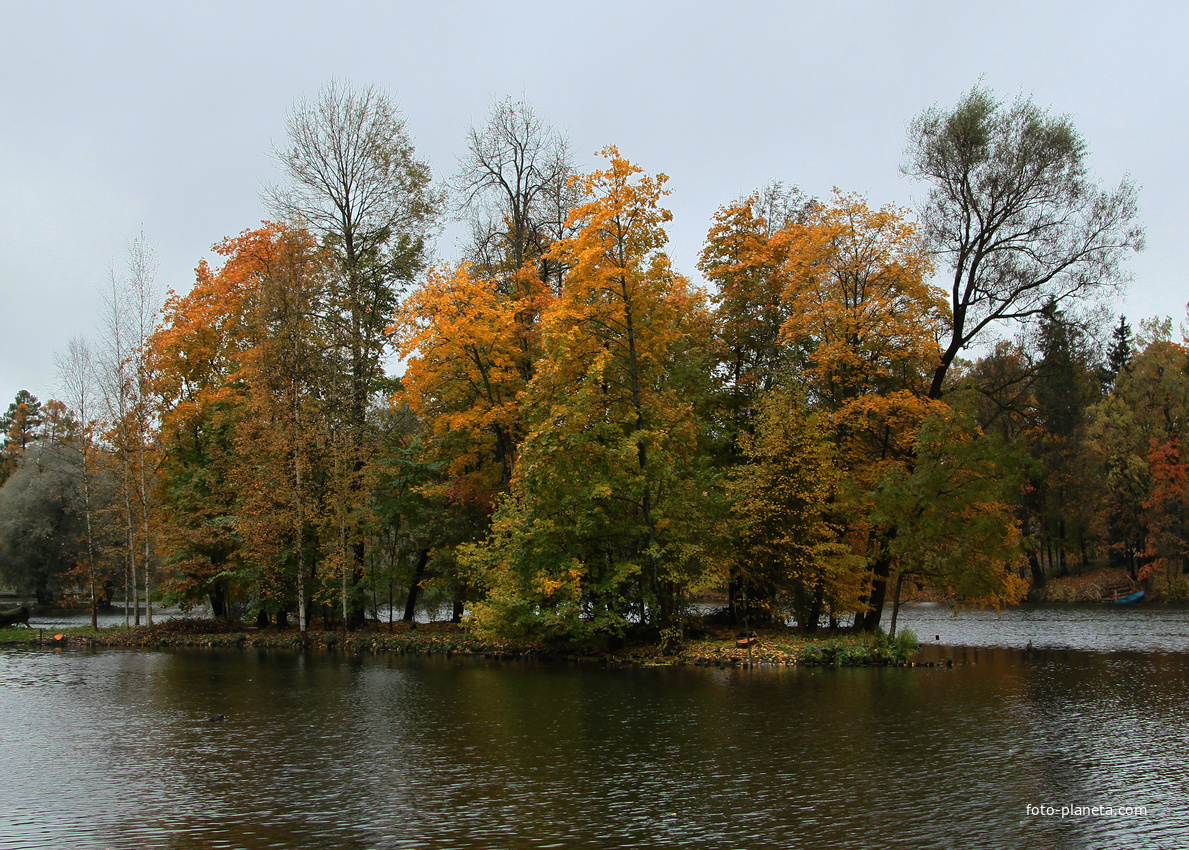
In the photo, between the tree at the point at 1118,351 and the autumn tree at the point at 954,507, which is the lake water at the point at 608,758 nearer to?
the autumn tree at the point at 954,507

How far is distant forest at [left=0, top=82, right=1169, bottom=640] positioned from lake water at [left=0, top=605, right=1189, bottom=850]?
498cm

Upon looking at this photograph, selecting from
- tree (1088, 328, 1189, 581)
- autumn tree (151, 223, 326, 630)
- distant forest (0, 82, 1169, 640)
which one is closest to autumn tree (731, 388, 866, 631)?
distant forest (0, 82, 1169, 640)

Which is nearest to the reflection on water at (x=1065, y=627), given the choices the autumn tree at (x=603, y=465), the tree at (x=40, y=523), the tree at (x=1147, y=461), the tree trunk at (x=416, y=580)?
the tree at (x=1147, y=461)

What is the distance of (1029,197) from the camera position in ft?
103

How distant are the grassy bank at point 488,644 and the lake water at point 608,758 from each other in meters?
1.50

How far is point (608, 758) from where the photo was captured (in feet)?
47.7

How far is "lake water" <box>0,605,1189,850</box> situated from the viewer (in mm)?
10750

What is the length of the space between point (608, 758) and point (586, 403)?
14483 mm

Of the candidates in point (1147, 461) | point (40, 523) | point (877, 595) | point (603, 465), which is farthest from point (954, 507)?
point (40, 523)

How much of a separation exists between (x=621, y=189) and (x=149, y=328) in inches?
936

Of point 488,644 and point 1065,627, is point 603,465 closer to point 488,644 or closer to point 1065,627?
point 488,644

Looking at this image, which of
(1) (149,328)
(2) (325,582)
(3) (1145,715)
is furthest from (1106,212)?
(1) (149,328)

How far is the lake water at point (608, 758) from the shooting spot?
423 inches

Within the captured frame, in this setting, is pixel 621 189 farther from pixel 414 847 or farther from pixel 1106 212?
pixel 414 847
